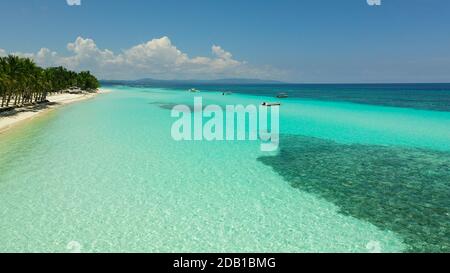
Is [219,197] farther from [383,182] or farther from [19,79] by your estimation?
[19,79]

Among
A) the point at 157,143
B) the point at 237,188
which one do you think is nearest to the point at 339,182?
the point at 237,188

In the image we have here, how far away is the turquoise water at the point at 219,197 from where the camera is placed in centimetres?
1075

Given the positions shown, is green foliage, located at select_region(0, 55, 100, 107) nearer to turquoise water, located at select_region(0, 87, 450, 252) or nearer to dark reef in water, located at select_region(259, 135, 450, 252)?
turquoise water, located at select_region(0, 87, 450, 252)

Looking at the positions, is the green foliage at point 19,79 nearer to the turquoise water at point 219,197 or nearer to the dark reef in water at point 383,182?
the turquoise water at point 219,197

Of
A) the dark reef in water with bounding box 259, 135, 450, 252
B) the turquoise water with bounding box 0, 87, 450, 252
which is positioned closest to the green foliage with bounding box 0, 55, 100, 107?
the turquoise water with bounding box 0, 87, 450, 252

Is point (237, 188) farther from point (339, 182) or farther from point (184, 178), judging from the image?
point (339, 182)

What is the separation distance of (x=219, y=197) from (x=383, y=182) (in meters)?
8.76

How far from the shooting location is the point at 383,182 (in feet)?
54.9

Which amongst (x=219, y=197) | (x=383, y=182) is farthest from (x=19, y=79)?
(x=383, y=182)

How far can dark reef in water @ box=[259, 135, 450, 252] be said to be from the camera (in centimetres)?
1184

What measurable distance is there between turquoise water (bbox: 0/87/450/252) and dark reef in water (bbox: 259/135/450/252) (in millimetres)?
61

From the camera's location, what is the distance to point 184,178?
57.1ft

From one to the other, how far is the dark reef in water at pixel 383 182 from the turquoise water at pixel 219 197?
6 centimetres
